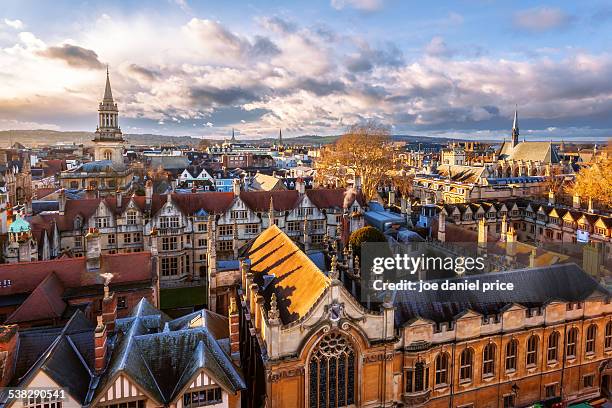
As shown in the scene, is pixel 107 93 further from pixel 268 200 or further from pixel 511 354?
pixel 511 354

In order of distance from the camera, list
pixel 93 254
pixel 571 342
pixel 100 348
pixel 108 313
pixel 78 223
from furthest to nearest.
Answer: pixel 78 223 < pixel 93 254 < pixel 571 342 < pixel 108 313 < pixel 100 348

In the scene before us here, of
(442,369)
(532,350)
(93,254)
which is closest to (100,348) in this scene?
(93,254)

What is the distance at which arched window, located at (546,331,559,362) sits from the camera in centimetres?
2488

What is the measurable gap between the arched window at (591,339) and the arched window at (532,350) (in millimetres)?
3794

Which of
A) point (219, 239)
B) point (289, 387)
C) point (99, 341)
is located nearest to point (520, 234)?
point (219, 239)

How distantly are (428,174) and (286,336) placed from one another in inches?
3240

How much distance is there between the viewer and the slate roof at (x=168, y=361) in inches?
713

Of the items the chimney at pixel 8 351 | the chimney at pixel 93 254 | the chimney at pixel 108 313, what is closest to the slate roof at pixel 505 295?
A: the chimney at pixel 108 313

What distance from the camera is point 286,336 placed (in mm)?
19141

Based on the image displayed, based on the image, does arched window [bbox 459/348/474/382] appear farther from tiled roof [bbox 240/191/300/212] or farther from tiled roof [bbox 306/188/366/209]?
tiled roof [bbox 240/191/300/212]

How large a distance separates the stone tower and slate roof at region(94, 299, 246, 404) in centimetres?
7669

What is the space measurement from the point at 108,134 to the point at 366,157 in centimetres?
5173

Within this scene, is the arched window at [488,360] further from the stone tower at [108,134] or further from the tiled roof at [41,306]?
the stone tower at [108,134]

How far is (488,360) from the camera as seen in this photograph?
2350cm
